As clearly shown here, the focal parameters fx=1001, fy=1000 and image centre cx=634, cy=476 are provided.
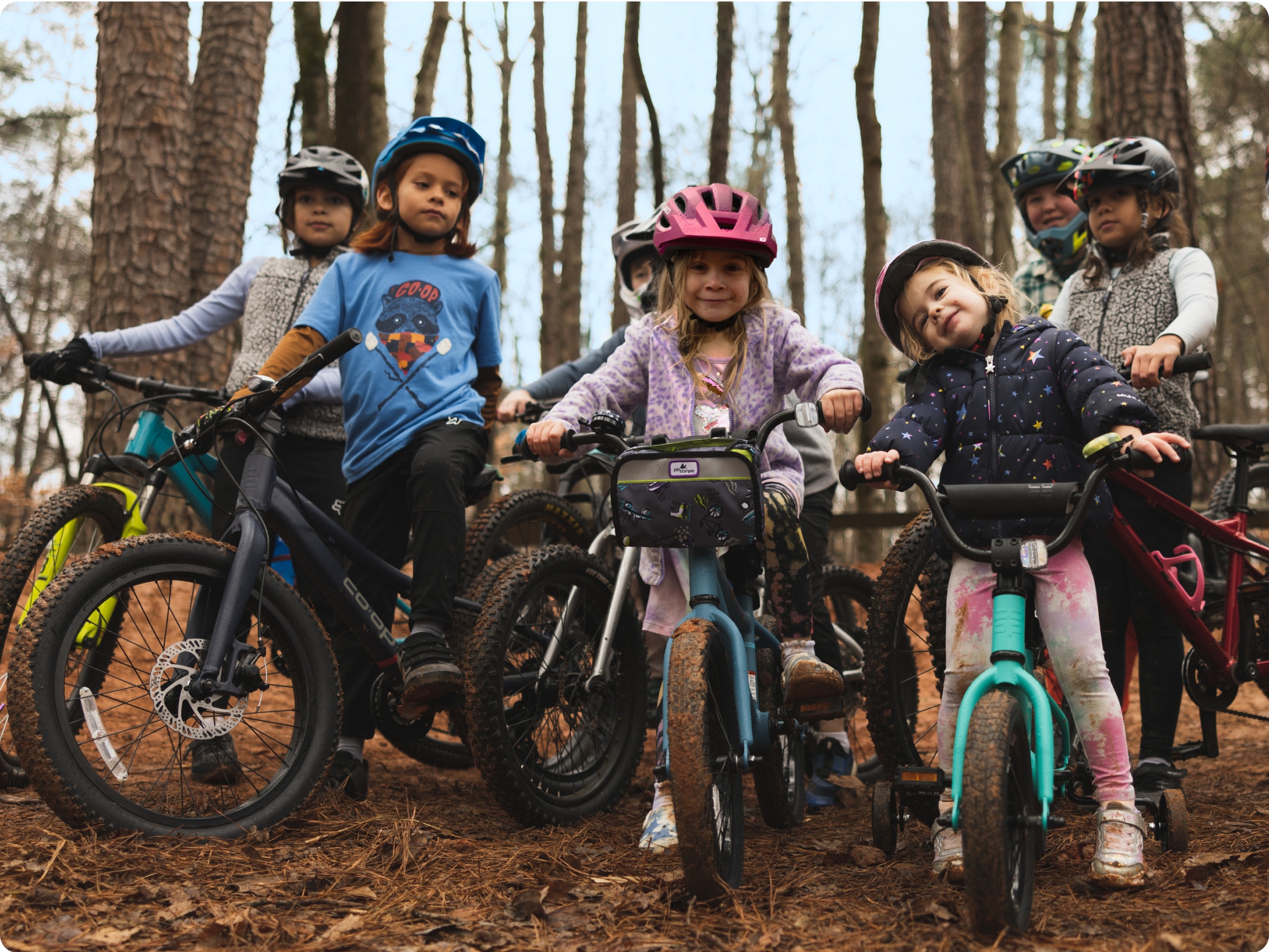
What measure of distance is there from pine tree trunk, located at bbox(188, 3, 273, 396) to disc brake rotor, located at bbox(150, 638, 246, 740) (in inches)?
153

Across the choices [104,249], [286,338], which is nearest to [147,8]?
[104,249]

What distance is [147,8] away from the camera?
6.13 meters

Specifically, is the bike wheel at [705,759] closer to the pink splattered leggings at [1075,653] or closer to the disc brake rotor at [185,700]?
the pink splattered leggings at [1075,653]

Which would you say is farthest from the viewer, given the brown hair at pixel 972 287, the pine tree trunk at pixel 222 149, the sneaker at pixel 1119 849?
the pine tree trunk at pixel 222 149

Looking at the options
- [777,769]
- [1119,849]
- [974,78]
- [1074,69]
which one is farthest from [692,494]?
[1074,69]

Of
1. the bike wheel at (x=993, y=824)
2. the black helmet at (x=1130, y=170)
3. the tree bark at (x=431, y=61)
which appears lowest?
the bike wheel at (x=993, y=824)

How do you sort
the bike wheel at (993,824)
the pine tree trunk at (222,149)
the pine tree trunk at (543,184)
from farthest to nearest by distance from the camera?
1. the pine tree trunk at (543,184)
2. the pine tree trunk at (222,149)
3. the bike wheel at (993,824)

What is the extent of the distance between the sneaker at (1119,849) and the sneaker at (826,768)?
1455 millimetres

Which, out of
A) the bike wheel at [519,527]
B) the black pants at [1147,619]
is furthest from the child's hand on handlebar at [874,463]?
the bike wheel at [519,527]

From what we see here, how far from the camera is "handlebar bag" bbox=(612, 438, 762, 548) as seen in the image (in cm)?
267

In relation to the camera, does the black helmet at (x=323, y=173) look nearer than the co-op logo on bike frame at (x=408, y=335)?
No

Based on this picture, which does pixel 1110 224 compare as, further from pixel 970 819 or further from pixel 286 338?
pixel 286 338

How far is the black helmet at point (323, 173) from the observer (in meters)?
4.40

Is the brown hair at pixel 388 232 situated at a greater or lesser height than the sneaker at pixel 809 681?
greater
